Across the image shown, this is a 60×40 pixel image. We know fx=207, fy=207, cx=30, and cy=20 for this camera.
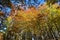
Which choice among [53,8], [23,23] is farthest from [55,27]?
[23,23]

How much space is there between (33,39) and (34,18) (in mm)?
2001

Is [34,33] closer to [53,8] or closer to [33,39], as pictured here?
[33,39]

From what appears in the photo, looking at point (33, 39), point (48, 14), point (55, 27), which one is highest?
point (48, 14)

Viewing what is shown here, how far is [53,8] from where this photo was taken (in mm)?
17562

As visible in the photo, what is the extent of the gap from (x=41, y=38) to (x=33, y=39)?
72 cm

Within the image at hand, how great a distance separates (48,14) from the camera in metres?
17.4

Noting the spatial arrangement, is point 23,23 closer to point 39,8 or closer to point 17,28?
point 17,28

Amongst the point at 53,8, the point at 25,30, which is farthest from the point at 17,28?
the point at 53,8

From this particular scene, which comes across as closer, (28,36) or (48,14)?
(48,14)

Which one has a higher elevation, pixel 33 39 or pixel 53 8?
pixel 53 8

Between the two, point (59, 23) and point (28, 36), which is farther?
point (28, 36)

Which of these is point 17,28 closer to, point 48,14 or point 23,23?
point 23,23

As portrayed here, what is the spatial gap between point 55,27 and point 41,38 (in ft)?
5.58

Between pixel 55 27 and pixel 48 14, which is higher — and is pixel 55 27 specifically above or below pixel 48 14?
below
